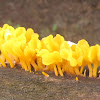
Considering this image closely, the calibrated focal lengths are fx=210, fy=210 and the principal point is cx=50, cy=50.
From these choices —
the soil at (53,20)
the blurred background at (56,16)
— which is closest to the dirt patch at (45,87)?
the soil at (53,20)

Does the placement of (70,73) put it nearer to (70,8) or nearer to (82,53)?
(82,53)

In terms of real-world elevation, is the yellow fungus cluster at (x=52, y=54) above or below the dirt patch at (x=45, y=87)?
above

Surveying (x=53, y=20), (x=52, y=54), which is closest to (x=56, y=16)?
(x=53, y=20)

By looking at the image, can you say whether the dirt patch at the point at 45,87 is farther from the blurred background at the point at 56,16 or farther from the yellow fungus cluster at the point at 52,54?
the blurred background at the point at 56,16

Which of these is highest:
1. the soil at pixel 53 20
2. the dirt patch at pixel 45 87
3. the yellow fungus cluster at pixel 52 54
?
the soil at pixel 53 20

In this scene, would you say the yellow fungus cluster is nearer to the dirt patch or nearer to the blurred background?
the dirt patch

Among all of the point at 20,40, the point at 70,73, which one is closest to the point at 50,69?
the point at 70,73

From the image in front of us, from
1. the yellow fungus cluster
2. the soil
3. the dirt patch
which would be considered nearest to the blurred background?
the soil
